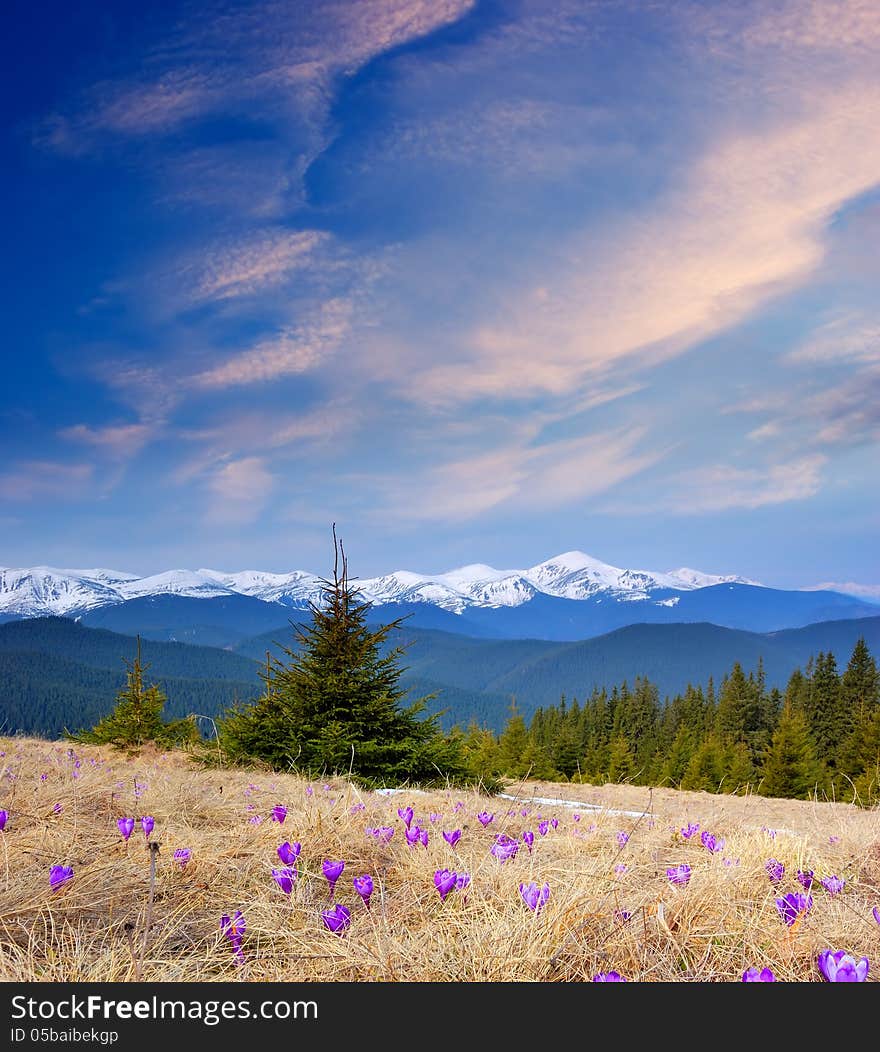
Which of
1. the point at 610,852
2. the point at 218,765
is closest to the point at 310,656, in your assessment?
the point at 218,765

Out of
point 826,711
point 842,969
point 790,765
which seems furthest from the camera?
point 826,711

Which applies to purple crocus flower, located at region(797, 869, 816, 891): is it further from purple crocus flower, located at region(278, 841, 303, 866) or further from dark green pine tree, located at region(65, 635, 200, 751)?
dark green pine tree, located at region(65, 635, 200, 751)

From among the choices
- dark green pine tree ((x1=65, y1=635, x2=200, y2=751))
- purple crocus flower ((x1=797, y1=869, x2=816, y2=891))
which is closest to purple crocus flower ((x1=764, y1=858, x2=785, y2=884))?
purple crocus flower ((x1=797, y1=869, x2=816, y2=891))

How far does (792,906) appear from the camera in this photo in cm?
212

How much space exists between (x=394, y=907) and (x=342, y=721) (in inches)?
286

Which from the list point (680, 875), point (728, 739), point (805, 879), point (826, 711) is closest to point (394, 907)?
point (680, 875)

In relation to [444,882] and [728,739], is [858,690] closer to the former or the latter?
[728,739]

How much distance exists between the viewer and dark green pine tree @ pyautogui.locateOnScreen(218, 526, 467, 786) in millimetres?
9125

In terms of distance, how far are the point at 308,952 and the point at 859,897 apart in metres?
2.72

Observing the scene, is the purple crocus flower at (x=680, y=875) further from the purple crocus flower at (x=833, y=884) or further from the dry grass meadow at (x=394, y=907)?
the purple crocus flower at (x=833, y=884)

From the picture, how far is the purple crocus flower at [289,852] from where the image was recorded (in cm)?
261

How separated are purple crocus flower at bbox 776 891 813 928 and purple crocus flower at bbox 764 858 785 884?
0.78 m

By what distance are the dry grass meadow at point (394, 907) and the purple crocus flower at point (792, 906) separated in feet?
0.22
